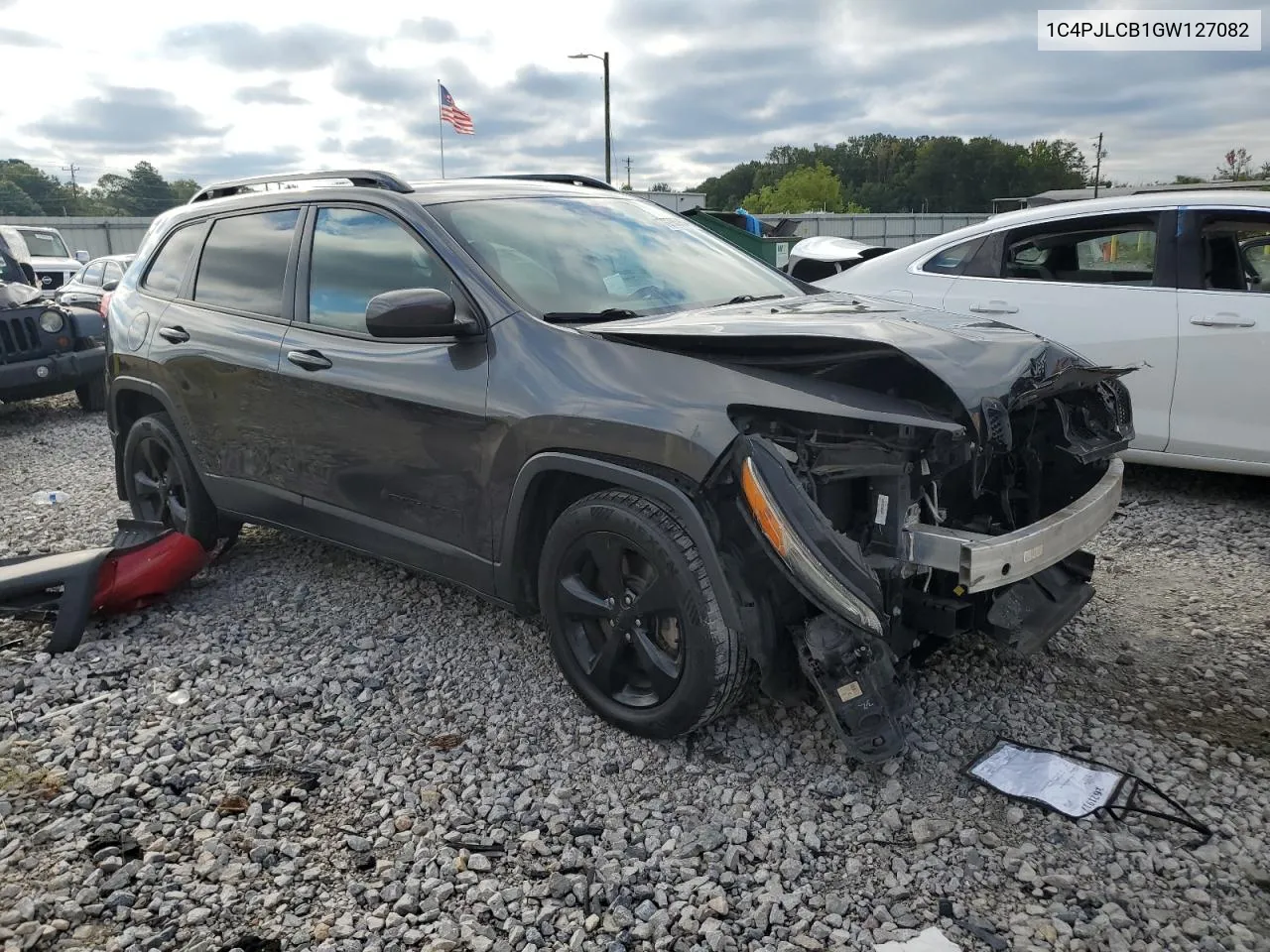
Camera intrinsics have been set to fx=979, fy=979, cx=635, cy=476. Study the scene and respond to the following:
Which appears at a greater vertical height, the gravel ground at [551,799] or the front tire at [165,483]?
the front tire at [165,483]

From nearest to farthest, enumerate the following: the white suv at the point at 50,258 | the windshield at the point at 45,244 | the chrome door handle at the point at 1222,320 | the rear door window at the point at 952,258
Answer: the chrome door handle at the point at 1222,320
the rear door window at the point at 952,258
the white suv at the point at 50,258
the windshield at the point at 45,244

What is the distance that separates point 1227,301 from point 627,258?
3355 millimetres

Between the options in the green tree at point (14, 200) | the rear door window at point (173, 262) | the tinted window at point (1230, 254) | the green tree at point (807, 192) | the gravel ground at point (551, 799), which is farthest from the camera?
the green tree at point (807, 192)

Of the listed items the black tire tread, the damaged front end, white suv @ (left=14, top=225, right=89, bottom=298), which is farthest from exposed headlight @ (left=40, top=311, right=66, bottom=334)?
white suv @ (left=14, top=225, right=89, bottom=298)

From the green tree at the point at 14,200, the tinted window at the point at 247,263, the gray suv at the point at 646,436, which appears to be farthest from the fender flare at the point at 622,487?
the green tree at the point at 14,200

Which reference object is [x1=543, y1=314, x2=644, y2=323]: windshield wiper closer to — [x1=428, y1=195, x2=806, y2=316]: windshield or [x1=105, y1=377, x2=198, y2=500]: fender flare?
[x1=428, y1=195, x2=806, y2=316]: windshield

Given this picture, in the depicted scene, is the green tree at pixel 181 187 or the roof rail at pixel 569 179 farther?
the green tree at pixel 181 187

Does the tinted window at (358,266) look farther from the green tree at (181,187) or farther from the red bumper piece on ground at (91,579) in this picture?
the green tree at (181,187)

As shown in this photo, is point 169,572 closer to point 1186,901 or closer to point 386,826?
point 386,826

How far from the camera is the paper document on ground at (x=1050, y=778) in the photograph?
2787 mm

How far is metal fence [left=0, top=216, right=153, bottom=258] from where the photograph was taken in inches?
1487

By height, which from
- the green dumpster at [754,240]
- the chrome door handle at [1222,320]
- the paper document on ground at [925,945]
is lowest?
the paper document on ground at [925,945]

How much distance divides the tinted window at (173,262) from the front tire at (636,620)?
2.74 meters

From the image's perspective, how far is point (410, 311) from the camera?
3.13 metres
